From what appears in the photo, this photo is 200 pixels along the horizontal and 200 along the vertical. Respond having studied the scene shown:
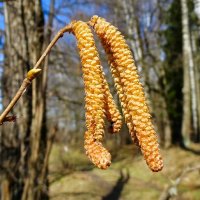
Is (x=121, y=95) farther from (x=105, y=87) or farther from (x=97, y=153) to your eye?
(x=97, y=153)

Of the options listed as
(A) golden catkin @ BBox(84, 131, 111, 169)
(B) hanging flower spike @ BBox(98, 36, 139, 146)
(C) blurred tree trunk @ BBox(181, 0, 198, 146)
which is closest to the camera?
(A) golden catkin @ BBox(84, 131, 111, 169)

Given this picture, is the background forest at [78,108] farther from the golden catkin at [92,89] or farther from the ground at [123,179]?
the golden catkin at [92,89]

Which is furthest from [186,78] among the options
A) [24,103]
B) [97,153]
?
[97,153]

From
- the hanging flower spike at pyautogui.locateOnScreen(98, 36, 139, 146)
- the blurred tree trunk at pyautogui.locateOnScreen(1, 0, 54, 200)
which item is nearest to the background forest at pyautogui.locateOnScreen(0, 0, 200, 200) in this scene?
the blurred tree trunk at pyautogui.locateOnScreen(1, 0, 54, 200)

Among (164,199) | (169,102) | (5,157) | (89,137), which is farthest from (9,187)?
(169,102)

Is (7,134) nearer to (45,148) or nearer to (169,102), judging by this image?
(45,148)

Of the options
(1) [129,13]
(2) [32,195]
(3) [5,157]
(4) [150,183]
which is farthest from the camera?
(1) [129,13]

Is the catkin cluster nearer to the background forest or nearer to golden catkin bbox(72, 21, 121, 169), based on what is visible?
golden catkin bbox(72, 21, 121, 169)
